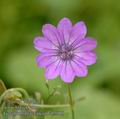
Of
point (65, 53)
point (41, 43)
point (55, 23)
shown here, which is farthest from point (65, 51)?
point (55, 23)

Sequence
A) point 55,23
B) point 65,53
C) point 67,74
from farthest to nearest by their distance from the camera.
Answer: point 55,23 → point 65,53 → point 67,74

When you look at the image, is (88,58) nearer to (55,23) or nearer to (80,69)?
(80,69)

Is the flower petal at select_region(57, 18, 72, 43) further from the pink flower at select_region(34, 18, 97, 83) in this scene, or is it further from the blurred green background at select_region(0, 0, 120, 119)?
the blurred green background at select_region(0, 0, 120, 119)

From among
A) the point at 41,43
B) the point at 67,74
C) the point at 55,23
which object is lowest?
the point at 67,74

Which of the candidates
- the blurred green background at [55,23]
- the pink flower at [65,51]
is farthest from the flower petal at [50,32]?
the blurred green background at [55,23]

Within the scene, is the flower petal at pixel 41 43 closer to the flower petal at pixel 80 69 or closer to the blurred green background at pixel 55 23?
the flower petal at pixel 80 69
